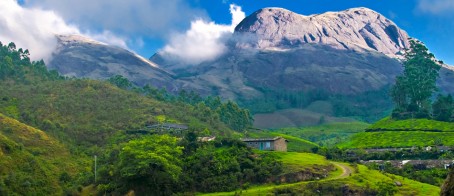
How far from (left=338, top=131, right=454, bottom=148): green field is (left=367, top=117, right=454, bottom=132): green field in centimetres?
258

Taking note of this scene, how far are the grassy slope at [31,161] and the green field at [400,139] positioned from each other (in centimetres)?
5587

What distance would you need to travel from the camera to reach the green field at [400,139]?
9331 centimetres

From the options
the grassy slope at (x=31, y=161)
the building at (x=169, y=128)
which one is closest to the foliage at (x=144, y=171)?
the grassy slope at (x=31, y=161)

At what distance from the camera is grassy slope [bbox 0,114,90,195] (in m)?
62.3

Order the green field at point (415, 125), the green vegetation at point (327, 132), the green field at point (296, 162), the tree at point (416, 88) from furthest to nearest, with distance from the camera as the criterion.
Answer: the green vegetation at point (327, 132) → the tree at point (416, 88) → the green field at point (415, 125) → the green field at point (296, 162)

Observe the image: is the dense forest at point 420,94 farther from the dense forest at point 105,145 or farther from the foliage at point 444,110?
the dense forest at point 105,145

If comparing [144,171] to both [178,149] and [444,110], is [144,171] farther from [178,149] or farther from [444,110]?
[444,110]

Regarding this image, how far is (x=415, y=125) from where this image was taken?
346ft

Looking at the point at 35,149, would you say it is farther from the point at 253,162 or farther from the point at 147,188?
the point at 253,162

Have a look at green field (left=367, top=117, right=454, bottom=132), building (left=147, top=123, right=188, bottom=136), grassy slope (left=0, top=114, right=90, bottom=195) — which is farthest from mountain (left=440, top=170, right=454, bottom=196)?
green field (left=367, top=117, right=454, bottom=132)

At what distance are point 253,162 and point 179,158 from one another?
1012 cm

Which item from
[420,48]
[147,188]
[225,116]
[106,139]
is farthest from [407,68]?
[147,188]

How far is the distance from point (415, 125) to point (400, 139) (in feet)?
29.8

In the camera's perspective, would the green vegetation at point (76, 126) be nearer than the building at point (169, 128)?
Yes
